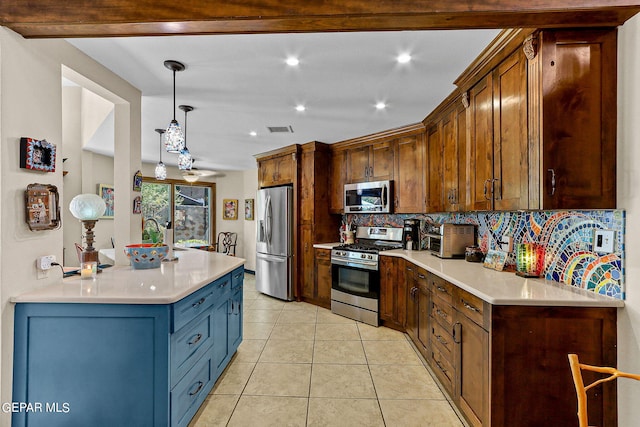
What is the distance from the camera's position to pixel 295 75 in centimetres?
248

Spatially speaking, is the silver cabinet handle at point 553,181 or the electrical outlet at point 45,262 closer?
the silver cabinet handle at point 553,181

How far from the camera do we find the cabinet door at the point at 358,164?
441 centimetres

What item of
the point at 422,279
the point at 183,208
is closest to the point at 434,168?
the point at 422,279

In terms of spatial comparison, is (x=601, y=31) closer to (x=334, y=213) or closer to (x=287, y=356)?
(x=287, y=356)

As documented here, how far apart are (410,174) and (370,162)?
2.17 feet

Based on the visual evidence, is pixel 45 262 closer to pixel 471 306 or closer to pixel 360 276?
pixel 471 306

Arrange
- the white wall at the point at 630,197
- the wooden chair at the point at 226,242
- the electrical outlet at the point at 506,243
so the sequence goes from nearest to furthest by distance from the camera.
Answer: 1. the white wall at the point at 630,197
2. the electrical outlet at the point at 506,243
3. the wooden chair at the point at 226,242

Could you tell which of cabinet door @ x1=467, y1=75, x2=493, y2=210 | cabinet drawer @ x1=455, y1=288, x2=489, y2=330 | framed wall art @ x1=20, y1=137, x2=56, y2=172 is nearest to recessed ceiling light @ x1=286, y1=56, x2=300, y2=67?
cabinet door @ x1=467, y1=75, x2=493, y2=210

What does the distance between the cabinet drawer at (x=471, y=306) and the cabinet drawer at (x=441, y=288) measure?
13 centimetres

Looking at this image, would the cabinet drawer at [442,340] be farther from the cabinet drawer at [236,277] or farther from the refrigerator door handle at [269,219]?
the refrigerator door handle at [269,219]

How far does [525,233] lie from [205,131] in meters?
3.74

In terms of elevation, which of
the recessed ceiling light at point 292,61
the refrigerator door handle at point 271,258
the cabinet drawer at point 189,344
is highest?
the recessed ceiling light at point 292,61

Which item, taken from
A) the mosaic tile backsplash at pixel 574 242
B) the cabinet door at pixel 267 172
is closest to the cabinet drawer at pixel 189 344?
the mosaic tile backsplash at pixel 574 242

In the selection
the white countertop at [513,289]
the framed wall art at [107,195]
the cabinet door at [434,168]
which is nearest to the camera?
the white countertop at [513,289]
